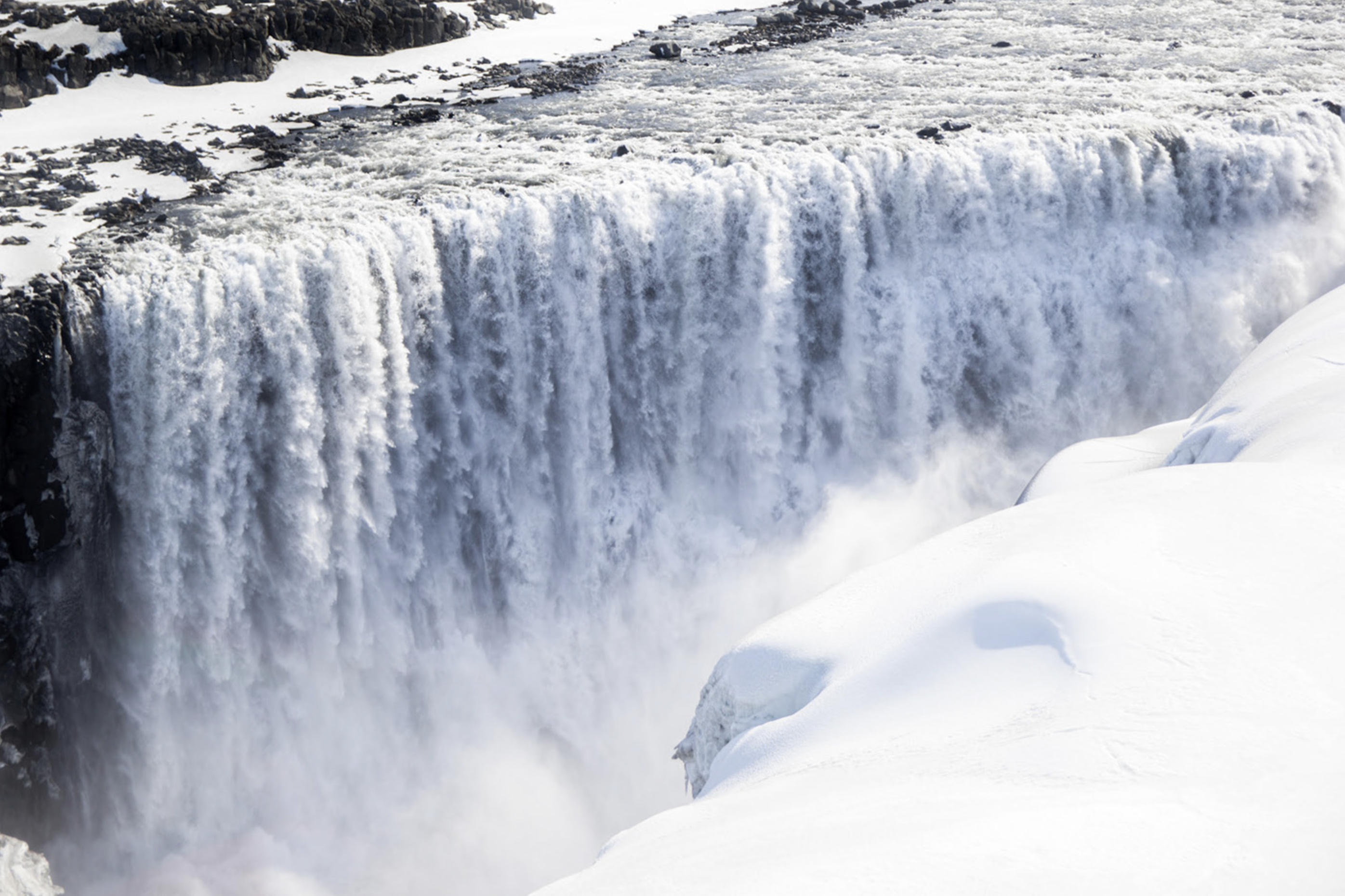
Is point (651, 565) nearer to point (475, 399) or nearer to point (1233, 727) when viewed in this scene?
point (475, 399)

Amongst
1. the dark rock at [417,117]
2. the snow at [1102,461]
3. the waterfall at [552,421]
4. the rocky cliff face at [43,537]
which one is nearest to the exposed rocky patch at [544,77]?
the dark rock at [417,117]

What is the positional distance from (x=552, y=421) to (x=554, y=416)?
72 millimetres

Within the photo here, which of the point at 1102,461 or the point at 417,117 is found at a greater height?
the point at 417,117

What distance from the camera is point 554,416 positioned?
47.2ft

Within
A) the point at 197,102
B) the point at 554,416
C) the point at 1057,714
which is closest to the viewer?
the point at 1057,714

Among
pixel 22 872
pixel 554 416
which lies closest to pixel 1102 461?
pixel 554 416

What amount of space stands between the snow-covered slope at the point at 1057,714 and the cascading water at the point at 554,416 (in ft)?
19.4

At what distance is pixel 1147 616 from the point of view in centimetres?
651

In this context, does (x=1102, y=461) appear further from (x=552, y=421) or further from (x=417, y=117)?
(x=417, y=117)

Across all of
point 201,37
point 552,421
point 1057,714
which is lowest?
point 552,421

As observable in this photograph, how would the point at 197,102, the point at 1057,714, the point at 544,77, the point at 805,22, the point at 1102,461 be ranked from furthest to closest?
the point at 805,22
the point at 544,77
the point at 197,102
the point at 1102,461
the point at 1057,714

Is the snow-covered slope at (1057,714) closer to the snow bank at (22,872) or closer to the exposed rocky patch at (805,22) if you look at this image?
the snow bank at (22,872)

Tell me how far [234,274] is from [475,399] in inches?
132

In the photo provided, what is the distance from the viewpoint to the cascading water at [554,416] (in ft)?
41.5
